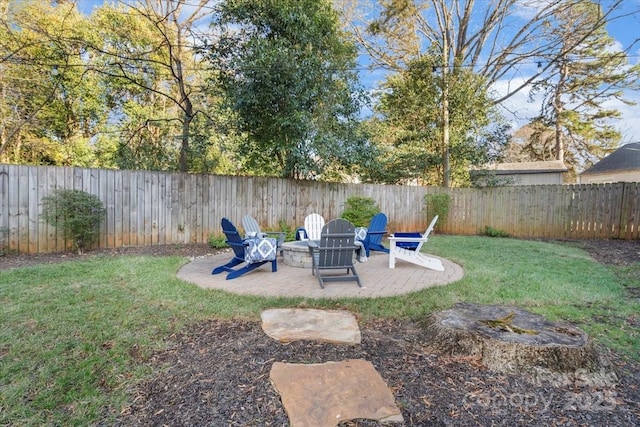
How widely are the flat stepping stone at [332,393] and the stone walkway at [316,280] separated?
63.4 inches

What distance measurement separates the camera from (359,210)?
923 cm

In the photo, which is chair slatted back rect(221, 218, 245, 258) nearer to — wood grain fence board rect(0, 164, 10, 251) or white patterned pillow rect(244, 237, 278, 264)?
white patterned pillow rect(244, 237, 278, 264)

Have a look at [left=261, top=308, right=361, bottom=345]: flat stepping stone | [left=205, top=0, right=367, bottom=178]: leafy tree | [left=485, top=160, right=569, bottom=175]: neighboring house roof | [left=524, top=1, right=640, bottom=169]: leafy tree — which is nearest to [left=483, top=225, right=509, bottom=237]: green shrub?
[left=205, top=0, right=367, bottom=178]: leafy tree

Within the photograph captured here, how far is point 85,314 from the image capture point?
309 cm

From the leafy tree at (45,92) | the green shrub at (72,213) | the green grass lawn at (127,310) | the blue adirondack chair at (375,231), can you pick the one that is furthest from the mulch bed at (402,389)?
the leafy tree at (45,92)

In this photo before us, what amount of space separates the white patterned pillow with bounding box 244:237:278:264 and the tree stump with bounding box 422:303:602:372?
267cm

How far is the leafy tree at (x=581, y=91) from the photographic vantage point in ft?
39.7

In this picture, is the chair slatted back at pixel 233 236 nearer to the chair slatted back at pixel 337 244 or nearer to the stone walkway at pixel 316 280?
the stone walkway at pixel 316 280

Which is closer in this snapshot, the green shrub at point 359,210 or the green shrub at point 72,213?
the green shrub at point 72,213

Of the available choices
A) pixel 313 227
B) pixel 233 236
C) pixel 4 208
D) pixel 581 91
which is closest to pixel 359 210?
pixel 313 227

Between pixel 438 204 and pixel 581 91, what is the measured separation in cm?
1199

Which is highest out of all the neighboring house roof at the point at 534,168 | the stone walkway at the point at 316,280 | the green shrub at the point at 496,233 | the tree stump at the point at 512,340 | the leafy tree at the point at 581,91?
the leafy tree at the point at 581,91

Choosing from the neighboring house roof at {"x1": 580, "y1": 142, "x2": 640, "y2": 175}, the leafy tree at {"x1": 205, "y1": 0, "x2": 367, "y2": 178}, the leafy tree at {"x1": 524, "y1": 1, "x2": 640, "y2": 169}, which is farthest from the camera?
the neighboring house roof at {"x1": 580, "y1": 142, "x2": 640, "y2": 175}

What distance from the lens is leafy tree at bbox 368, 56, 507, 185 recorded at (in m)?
12.1
